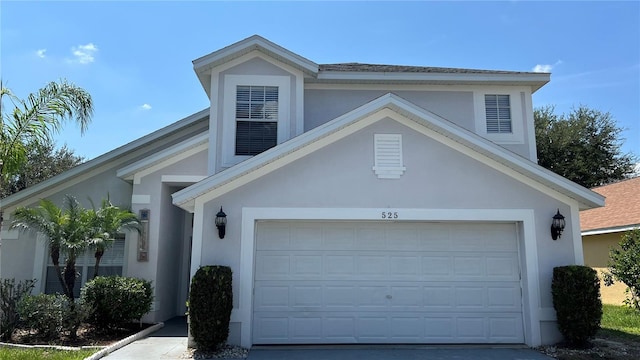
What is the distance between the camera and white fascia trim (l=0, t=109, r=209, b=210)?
12.6m

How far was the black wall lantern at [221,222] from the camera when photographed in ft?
29.0

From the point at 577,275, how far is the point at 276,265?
5.57m

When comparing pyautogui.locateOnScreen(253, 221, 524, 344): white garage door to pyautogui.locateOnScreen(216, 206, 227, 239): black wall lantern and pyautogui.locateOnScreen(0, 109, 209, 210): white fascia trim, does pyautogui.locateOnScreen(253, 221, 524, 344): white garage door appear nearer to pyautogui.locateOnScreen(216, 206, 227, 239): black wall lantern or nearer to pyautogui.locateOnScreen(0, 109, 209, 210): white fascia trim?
pyautogui.locateOnScreen(216, 206, 227, 239): black wall lantern

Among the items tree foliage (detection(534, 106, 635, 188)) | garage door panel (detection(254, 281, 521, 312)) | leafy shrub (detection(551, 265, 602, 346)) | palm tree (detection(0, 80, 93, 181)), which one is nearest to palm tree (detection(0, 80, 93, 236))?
palm tree (detection(0, 80, 93, 181))

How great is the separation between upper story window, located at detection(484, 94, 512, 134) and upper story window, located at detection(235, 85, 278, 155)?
217 inches

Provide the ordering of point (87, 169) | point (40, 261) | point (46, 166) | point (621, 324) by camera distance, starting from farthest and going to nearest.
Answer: point (46, 166) < point (87, 169) < point (40, 261) < point (621, 324)

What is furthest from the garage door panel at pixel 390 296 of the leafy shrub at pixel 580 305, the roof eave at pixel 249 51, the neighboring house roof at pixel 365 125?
the roof eave at pixel 249 51

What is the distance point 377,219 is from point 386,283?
4.23ft

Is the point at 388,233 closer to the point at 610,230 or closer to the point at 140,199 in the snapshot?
the point at 140,199

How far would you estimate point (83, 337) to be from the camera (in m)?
9.60

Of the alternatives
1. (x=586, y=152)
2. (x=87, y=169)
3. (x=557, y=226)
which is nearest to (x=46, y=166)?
(x=87, y=169)

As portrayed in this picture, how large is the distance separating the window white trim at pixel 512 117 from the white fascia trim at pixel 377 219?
3.15m

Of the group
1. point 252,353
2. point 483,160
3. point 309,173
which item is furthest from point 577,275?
point 252,353

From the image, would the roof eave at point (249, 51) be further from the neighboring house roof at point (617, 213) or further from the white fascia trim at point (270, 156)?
the neighboring house roof at point (617, 213)
